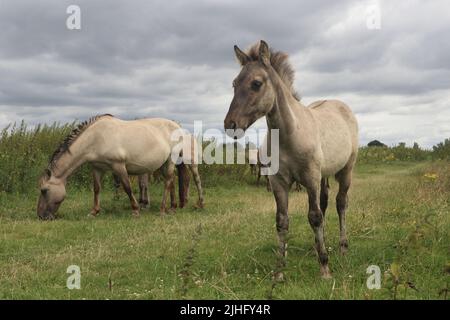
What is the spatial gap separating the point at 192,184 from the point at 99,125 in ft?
18.4

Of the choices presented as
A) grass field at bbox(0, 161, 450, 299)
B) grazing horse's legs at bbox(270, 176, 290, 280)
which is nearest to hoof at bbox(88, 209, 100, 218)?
grass field at bbox(0, 161, 450, 299)

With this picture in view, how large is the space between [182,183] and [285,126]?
752 centimetres

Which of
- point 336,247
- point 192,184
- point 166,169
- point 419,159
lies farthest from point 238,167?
point 419,159

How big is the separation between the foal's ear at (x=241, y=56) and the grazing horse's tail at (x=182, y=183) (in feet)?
24.8

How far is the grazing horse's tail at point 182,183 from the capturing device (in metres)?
12.5

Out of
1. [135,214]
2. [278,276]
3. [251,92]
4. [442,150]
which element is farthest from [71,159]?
[442,150]

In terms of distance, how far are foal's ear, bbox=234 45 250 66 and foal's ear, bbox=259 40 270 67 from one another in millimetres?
161

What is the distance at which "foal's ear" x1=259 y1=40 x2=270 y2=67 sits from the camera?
5199 millimetres

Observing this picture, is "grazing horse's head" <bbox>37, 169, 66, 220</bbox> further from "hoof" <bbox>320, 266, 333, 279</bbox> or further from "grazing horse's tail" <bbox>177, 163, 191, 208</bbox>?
"hoof" <bbox>320, 266, 333, 279</bbox>

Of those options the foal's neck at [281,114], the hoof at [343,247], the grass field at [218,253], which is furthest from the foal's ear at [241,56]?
the hoof at [343,247]

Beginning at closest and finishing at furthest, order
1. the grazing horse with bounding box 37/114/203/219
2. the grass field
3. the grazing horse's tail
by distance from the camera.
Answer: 1. the grass field
2. the grazing horse with bounding box 37/114/203/219
3. the grazing horse's tail

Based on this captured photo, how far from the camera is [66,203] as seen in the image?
12.4 meters

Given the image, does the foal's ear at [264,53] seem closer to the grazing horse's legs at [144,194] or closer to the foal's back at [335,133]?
the foal's back at [335,133]
